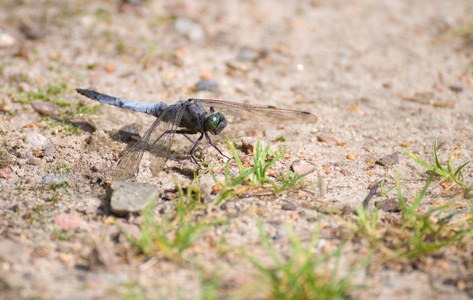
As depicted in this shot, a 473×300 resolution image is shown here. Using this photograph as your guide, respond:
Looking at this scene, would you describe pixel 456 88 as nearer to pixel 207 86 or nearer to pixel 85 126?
pixel 207 86

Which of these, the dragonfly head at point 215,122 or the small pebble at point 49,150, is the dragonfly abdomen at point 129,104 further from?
the small pebble at point 49,150

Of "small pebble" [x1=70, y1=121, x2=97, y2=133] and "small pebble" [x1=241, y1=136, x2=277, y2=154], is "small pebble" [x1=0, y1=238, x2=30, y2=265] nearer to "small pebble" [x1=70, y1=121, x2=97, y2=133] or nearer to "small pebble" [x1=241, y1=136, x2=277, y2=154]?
"small pebble" [x1=70, y1=121, x2=97, y2=133]

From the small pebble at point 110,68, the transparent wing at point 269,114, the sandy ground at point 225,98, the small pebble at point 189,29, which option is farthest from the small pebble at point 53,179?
the small pebble at point 189,29

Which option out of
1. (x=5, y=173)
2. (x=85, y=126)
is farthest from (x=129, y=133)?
(x=5, y=173)

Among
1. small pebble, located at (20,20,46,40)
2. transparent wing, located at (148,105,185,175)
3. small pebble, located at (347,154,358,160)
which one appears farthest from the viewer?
small pebble, located at (20,20,46,40)

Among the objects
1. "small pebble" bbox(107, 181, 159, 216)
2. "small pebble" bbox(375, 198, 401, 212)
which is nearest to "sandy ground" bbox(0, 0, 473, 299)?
"small pebble" bbox(107, 181, 159, 216)
